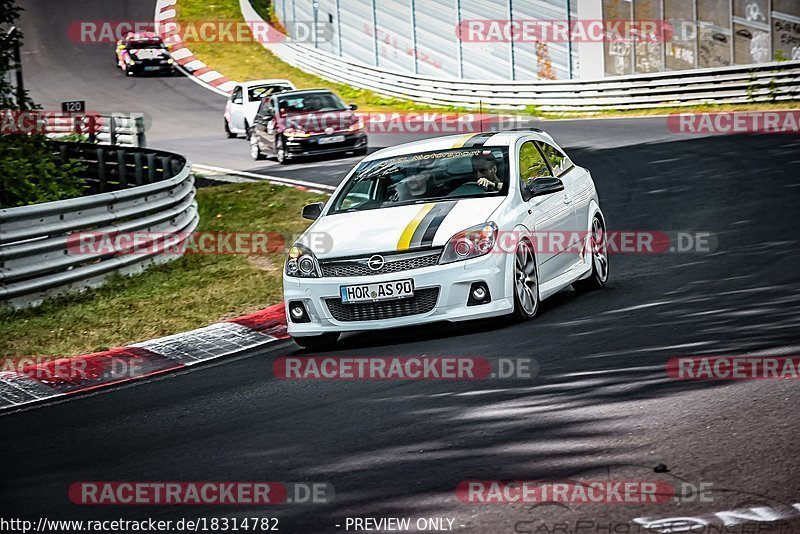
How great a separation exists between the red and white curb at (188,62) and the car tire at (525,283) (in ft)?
119

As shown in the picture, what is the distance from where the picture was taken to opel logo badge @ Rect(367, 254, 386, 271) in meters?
9.26

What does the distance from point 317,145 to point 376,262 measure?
1697 cm

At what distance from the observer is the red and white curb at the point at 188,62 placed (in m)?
47.1

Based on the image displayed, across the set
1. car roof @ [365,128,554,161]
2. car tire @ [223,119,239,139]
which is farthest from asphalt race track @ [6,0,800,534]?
car tire @ [223,119,239,139]

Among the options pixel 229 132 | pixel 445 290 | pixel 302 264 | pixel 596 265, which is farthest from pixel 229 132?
pixel 445 290

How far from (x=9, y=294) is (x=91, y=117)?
1888 centimetres

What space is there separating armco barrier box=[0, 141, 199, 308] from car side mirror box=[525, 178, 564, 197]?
489 centimetres

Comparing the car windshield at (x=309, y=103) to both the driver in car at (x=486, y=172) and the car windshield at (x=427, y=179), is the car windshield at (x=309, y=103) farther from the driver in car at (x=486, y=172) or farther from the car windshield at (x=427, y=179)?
the driver in car at (x=486, y=172)

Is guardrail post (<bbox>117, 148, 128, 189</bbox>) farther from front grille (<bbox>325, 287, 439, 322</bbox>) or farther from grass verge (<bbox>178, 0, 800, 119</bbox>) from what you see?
grass verge (<bbox>178, 0, 800, 119</bbox>)

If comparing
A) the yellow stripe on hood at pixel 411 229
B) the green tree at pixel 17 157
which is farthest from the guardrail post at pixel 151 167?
the yellow stripe on hood at pixel 411 229

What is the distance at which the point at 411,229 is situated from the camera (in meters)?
9.45

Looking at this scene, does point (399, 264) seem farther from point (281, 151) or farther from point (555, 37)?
point (555, 37)

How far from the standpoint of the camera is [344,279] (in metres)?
9.33

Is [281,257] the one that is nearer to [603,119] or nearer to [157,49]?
[603,119]
